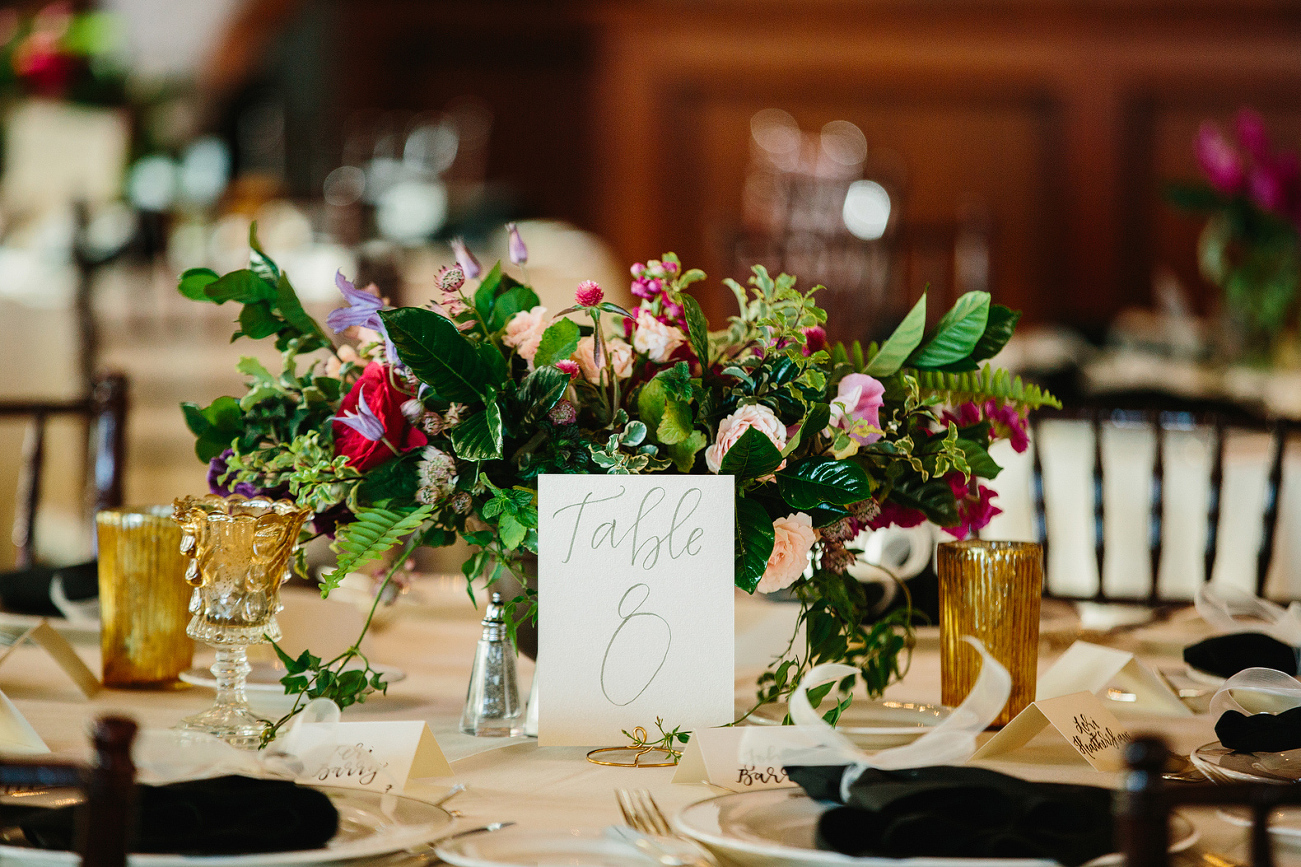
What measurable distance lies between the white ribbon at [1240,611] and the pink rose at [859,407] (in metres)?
0.34

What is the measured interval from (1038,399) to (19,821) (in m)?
0.62

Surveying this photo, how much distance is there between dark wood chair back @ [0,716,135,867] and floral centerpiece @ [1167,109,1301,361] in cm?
255

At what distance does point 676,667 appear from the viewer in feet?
2.47

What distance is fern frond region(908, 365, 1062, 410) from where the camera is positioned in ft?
2.70

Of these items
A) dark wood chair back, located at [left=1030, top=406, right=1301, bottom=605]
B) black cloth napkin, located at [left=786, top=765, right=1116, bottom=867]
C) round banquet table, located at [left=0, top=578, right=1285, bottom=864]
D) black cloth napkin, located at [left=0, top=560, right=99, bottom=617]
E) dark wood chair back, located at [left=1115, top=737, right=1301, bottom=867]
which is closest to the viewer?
dark wood chair back, located at [left=1115, top=737, right=1301, bottom=867]

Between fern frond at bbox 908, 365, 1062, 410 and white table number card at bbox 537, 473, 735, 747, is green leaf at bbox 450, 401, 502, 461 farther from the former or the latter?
fern frond at bbox 908, 365, 1062, 410

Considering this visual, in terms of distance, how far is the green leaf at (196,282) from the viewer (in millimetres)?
827

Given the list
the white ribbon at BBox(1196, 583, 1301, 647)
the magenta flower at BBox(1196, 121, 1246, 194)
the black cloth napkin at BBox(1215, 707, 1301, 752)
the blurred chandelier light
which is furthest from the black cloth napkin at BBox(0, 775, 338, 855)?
the blurred chandelier light

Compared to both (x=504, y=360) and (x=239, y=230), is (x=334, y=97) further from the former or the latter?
(x=504, y=360)

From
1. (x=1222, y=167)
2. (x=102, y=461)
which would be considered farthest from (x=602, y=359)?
(x=1222, y=167)

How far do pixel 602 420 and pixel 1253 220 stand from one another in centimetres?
236

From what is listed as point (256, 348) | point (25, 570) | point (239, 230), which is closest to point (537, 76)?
point (239, 230)

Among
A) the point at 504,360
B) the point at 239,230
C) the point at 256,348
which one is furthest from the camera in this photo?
the point at 239,230

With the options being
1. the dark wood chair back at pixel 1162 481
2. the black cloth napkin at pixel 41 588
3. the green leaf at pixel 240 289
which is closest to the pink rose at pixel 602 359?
the green leaf at pixel 240 289
